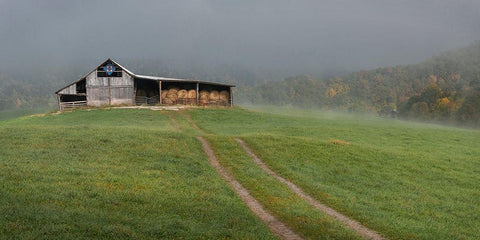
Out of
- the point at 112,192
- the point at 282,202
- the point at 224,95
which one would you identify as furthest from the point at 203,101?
the point at 112,192

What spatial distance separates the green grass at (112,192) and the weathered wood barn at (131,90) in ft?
121

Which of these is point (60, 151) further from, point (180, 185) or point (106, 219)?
point (106, 219)

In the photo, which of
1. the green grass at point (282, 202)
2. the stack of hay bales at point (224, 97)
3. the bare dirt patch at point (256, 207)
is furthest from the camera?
the stack of hay bales at point (224, 97)

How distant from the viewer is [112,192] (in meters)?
14.7

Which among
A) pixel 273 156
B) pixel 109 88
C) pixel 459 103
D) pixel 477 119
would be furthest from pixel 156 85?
pixel 459 103

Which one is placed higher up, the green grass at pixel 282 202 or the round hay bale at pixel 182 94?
the round hay bale at pixel 182 94

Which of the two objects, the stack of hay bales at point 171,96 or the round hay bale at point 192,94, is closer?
the stack of hay bales at point 171,96

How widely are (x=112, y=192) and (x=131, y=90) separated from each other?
5160 cm

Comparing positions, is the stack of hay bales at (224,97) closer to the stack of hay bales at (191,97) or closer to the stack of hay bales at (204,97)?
the stack of hay bales at (204,97)

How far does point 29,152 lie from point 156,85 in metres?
48.4

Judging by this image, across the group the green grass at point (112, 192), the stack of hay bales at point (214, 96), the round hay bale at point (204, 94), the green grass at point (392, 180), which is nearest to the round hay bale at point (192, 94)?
the round hay bale at point (204, 94)

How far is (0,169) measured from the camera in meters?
17.0

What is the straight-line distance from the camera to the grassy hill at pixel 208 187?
1164 cm

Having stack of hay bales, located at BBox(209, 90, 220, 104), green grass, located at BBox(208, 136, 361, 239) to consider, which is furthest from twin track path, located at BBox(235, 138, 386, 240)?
stack of hay bales, located at BBox(209, 90, 220, 104)
